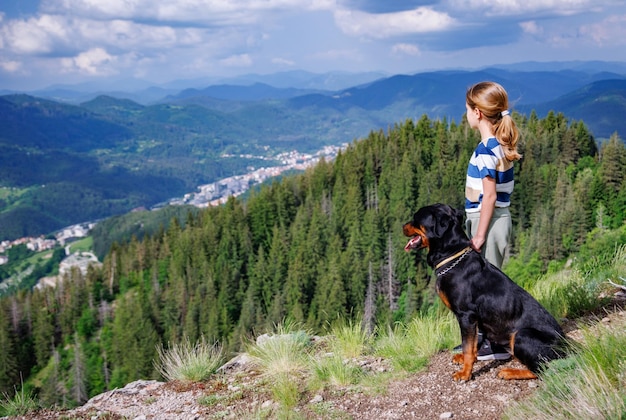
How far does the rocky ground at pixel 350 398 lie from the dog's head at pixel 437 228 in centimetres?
173

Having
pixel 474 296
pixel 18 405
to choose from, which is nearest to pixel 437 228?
pixel 474 296

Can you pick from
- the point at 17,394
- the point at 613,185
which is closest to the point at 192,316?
the point at 613,185

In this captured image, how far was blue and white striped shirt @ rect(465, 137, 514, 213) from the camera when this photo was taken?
592 cm

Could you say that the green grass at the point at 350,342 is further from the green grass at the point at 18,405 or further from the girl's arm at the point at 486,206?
the green grass at the point at 18,405

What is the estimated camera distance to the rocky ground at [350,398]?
5562 millimetres

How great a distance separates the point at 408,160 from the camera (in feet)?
277

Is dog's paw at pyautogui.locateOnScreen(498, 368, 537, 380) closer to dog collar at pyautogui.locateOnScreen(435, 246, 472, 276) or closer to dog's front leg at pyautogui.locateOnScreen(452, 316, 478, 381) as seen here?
dog's front leg at pyautogui.locateOnScreen(452, 316, 478, 381)

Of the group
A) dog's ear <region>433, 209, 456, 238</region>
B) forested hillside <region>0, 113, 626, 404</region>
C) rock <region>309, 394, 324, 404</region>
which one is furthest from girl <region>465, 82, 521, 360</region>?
forested hillside <region>0, 113, 626, 404</region>

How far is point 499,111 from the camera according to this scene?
5910 millimetres

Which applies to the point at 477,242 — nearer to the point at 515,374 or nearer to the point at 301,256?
the point at 515,374

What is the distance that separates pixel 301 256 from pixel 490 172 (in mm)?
67774

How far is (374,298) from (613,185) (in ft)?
112

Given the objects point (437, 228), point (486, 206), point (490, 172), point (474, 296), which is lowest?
point (474, 296)

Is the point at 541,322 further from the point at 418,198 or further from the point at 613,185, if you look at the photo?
the point at 418,198
